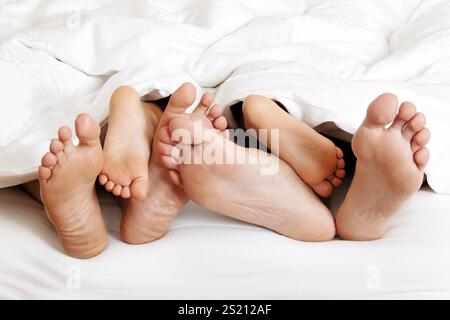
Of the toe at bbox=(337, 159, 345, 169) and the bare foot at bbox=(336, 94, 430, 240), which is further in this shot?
the toe at bbox=(337, 159, 345, 169)

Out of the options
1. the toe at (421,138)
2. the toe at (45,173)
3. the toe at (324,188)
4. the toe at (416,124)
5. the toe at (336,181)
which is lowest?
the toe at (324,188)

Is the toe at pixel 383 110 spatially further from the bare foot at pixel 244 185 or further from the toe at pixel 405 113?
the bare foot at pixel 244 185

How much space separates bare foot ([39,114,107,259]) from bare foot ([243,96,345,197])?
0.76 ft

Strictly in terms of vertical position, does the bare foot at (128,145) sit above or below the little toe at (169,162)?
below

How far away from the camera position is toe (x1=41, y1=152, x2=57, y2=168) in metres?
0.71

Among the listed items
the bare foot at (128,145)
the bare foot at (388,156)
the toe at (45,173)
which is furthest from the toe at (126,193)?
the bare foot at (388,156)

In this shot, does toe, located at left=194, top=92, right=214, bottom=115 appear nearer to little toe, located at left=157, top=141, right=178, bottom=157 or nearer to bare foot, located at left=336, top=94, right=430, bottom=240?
little toe, located at left=157, top=141, right=178, bottom=157

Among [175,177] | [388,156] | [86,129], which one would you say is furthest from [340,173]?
[86,129]

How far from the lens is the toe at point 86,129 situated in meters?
0.72

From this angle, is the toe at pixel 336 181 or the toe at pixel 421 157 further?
the toe at pixel 336 181

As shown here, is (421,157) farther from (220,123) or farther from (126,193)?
(126,193)

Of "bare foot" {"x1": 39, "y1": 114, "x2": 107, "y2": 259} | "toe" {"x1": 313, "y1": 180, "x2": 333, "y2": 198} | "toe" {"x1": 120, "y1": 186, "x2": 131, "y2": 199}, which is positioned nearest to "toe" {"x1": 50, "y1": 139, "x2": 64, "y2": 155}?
"bare foot" {"x1": 39, "y1": 114, "x2": 107, "y2": 259}

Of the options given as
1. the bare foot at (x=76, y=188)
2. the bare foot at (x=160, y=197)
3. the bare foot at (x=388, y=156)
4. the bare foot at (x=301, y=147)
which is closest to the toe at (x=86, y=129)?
the bare foot at (x=76, y=188)

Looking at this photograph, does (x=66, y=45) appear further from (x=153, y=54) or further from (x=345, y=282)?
(x=345, y=282)
